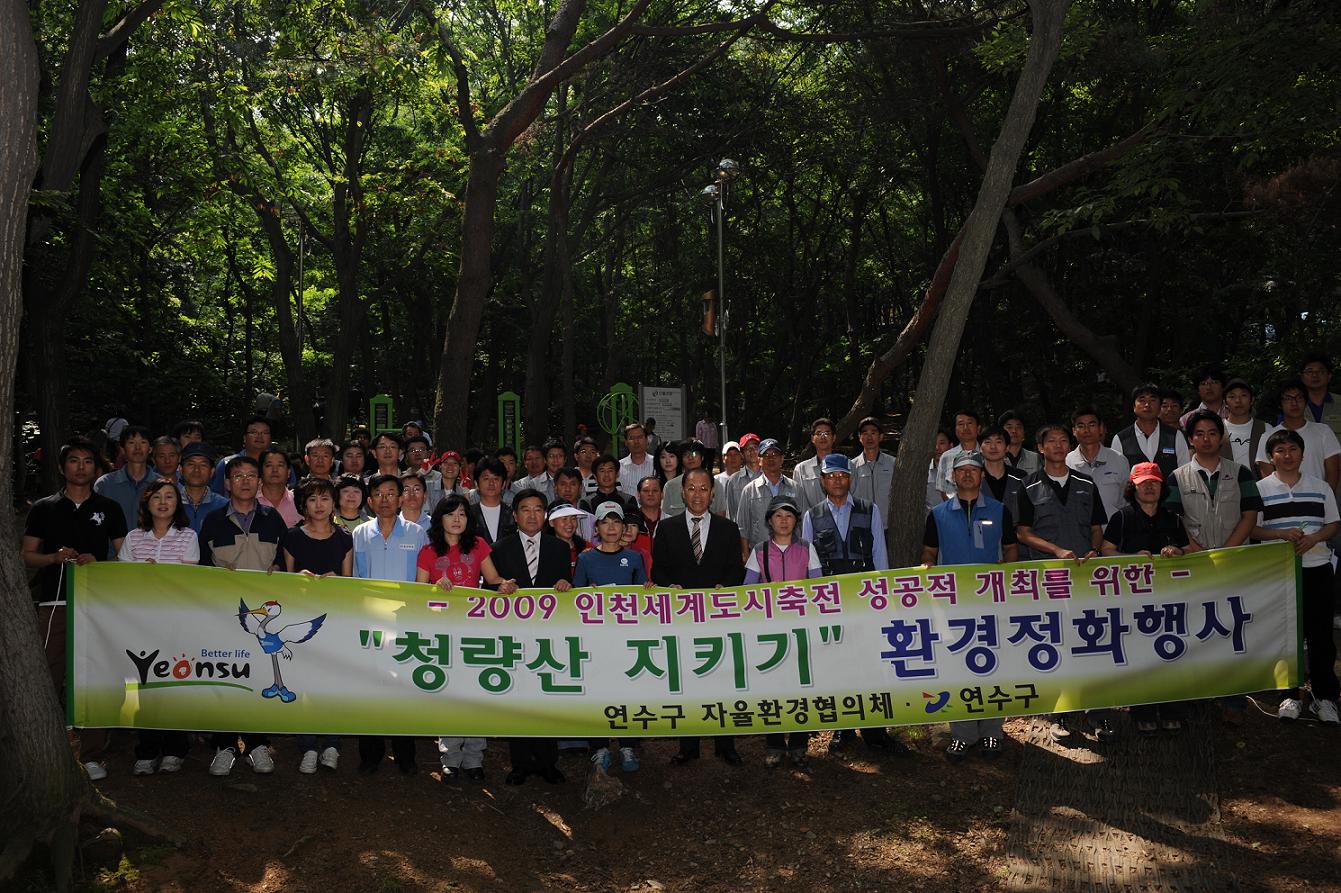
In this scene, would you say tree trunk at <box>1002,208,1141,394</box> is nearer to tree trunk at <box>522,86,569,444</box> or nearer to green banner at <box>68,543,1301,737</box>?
tree trunk at <box>522,86,569,444</box>

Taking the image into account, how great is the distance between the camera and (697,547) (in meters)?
7.01

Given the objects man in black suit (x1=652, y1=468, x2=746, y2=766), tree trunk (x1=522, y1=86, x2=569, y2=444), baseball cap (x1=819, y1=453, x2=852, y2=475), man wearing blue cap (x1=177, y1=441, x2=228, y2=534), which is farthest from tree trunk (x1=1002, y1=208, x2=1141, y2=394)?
man wearing blue cap (x1=177, y1=441, x2=228, y2=534)

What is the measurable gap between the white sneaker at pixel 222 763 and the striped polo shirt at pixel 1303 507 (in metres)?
6.46

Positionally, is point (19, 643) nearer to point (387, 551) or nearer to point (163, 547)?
point (163, 547)

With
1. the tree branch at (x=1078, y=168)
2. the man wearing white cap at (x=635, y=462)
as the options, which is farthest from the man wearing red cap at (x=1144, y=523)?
the tree branch at (x=1078, y=168)

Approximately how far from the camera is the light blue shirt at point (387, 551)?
268 inches

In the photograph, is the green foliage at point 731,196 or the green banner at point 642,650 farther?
the green foliage at point 731,196

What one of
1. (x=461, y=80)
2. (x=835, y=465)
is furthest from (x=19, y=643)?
(x=461, y=80)

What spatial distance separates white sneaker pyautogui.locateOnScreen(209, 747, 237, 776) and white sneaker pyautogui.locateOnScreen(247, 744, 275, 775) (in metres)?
0.12

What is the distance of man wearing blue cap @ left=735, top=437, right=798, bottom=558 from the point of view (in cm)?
837

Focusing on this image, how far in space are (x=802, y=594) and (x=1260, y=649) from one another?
2847 mm

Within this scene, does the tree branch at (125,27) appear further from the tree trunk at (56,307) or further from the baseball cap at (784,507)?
the baseball cap at (784,507)

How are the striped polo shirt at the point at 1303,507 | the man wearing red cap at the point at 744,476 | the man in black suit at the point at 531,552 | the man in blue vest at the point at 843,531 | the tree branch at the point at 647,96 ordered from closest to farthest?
the man in black suit at the point at 531,552 < the striped polo shirt at the point at 1303,507 < the man in blue vest at the point at 843,531 < the man wearing red cap at the point at 744,476 < the tree branch at the point at 647,96

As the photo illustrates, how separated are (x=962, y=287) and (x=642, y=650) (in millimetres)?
3635
